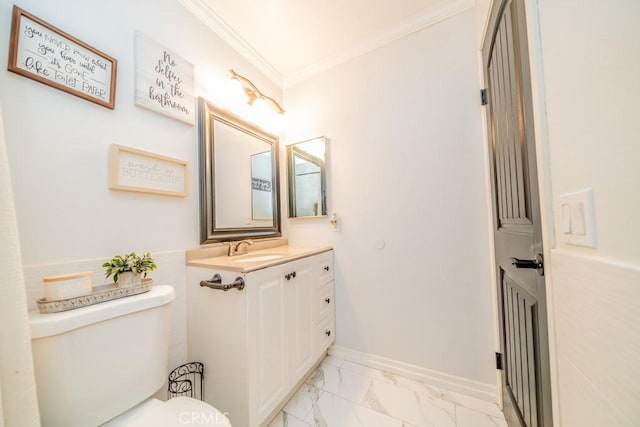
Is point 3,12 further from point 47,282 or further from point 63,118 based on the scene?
point 47,282

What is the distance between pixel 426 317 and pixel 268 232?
1325 millimetres

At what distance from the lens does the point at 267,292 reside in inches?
43.2

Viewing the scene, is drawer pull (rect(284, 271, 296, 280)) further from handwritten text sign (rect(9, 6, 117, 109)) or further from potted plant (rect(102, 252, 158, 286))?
handwritten text sign (rect(9, 6, 117, 109))

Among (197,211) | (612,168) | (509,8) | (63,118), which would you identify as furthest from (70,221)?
(509,8)

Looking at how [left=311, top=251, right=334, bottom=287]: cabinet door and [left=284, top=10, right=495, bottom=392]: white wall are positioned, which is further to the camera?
[left=311, top=251, right=334, bottom=287]: cabinet door

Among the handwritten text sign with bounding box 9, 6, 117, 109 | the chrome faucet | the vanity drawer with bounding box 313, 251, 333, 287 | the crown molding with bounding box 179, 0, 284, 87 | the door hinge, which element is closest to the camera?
the handwritten text sign with bounding box 9, 6, 117, 109

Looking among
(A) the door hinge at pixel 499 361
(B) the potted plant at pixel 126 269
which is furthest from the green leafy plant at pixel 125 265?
(A) the door hinge at pixel 499 361

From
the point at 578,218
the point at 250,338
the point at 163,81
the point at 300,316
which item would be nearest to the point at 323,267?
the point at 300,316

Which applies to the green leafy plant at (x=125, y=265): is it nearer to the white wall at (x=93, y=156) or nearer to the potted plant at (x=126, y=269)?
the potted plant at (x=126, y=269)

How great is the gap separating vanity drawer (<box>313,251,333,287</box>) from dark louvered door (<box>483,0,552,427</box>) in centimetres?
105

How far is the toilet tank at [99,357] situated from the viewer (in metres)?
0.64

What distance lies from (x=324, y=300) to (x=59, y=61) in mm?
1823

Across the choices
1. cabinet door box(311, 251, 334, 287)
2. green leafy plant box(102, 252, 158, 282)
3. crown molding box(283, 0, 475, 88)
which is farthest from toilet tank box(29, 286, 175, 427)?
crown molding box(283, 0, 475, 88)

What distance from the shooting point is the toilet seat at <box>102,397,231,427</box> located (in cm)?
72
